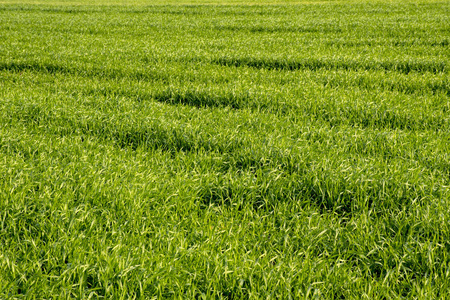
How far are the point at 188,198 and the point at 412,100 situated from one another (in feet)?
14.1

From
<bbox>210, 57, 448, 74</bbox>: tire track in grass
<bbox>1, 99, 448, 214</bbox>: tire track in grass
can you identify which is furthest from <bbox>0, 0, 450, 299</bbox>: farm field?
<bbox>210, 57, 448, 74</bbox>: tire track in grass

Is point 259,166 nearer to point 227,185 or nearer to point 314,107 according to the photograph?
point 227,185

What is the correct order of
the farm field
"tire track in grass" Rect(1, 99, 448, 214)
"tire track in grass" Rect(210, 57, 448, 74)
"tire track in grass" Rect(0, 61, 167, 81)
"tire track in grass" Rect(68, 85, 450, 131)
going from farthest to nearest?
"tire track in grass" Rect(210, 57, 448, 74)
"tire track in grass" Rect(0, 61, 167, 81)
"tire track in grass" Rect(68, 85, 450, 131)
"tire track in grass" Rect(1, 99, 448, 214)
the farm field

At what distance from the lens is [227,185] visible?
3.75 m

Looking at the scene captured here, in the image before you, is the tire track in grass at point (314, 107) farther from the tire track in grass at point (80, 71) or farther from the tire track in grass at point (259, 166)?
the tire track in grass at point (80, 71)

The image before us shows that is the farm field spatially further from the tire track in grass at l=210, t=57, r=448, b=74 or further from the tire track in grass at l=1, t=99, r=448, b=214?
the tire track in grass at l=210, t=57, r=448, b=74

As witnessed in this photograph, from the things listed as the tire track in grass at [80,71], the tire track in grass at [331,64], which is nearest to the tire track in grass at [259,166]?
the tire track in grass at [80,71]

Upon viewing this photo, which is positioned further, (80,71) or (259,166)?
(80,71)

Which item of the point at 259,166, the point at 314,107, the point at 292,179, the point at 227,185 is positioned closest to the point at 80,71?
the point at 314,107

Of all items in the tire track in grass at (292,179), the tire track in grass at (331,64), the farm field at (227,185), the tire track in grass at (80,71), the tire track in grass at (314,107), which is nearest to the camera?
the farm field at (227,185)

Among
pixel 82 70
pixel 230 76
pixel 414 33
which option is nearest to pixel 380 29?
pixel 414 33

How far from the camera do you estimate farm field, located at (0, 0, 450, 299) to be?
2.54 meters

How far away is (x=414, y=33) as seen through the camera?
1298 cm

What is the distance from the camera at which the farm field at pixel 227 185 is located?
2.54m
